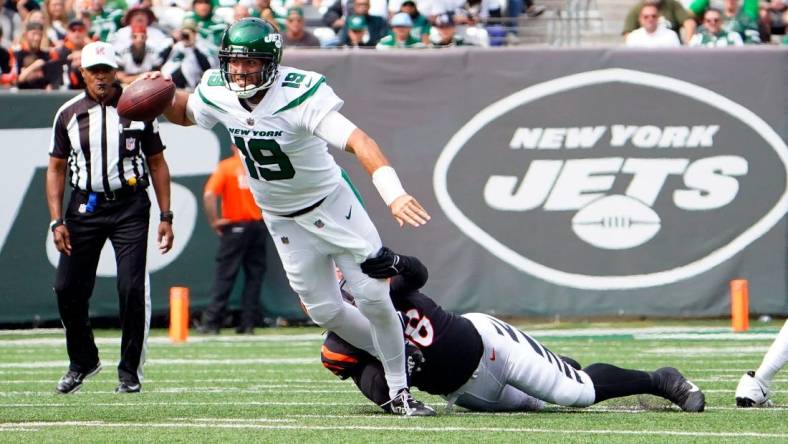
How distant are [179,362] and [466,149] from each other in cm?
387

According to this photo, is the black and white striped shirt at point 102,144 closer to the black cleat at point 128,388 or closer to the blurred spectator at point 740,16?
the black cleat at point 128,388

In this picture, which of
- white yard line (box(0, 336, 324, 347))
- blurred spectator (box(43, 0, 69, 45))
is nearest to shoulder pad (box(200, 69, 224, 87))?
white yard line (box(0, 336, 324, 347))

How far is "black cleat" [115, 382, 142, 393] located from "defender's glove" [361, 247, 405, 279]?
2100mm

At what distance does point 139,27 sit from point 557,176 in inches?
160

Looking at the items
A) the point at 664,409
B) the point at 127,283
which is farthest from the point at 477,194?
the point at 664,409

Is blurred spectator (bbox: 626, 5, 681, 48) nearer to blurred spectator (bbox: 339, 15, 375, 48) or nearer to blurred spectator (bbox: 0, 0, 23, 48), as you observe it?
blurred spectator (bbox: 339, 15, 375, 48)

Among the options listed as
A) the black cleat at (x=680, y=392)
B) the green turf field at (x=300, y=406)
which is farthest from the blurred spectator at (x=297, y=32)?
the black cleat at (x=680, y=392)

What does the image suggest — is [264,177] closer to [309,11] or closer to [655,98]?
[655,98]

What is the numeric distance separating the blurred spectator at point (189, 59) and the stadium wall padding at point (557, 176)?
2.13ft

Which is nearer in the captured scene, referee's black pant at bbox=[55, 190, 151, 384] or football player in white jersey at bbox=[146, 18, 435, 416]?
football player in white jersey at bbox=[146, 18, 435, 416]

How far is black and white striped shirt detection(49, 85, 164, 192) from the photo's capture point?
7.83 m

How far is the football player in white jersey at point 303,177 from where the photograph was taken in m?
6.19

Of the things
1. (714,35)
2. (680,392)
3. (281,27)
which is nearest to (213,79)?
(680,392)

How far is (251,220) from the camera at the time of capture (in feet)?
41.9
